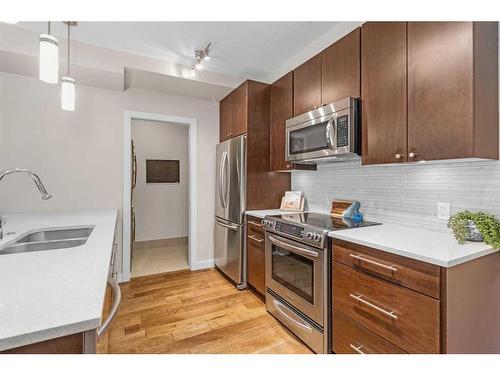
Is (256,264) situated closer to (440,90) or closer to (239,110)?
(239,110)

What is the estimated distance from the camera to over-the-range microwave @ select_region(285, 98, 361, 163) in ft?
5.80

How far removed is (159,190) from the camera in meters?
4.59

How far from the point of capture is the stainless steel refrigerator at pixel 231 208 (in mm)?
2713

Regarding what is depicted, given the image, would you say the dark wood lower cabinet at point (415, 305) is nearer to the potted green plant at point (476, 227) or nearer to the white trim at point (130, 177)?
the potted green plant at point (476, 227)

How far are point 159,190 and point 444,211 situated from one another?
4.23 metres

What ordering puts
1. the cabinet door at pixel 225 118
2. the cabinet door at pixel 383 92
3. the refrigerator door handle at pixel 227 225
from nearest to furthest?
the cabinet door at pixel 383 92, the refrigerator door handle at pixel 227 225, the cabinet door at pixel 225 118

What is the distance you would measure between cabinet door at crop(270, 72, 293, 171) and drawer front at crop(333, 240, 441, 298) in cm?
121

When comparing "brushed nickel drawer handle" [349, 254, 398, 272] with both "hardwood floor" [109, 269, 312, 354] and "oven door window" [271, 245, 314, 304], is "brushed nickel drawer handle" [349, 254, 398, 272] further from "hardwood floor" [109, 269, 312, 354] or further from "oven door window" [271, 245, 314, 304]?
"hardwood floor" [109, 269, 312, 354]

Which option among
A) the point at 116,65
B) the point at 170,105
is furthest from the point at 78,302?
the point at 170,105

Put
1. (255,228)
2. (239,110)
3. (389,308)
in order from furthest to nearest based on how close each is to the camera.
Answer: (239,110) → (255,228) → (389,308)

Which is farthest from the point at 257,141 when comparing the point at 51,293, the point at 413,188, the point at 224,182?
the point at 51,293

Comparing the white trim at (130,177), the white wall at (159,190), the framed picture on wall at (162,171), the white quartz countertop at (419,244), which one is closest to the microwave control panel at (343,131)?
the white quartz countertop at (419,244)

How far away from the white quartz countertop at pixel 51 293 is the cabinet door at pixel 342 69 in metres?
1.89
